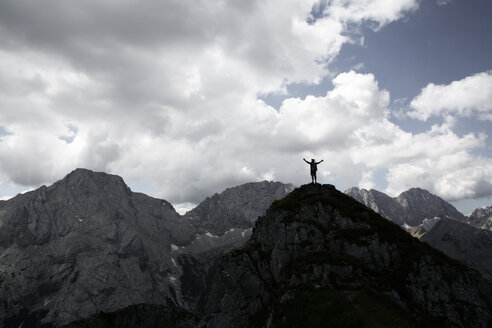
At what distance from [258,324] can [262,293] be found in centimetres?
587

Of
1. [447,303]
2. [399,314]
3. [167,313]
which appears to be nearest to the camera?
[399,314]

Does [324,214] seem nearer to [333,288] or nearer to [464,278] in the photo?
[333,288]

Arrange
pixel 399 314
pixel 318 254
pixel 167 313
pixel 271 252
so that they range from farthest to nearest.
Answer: pixel 167 313, pixel 271 252, pixel 318 254, pixel 399 314

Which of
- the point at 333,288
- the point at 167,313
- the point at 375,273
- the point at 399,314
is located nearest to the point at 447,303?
the point at 375,273

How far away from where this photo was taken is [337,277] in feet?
176

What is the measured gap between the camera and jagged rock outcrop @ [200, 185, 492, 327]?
159ft

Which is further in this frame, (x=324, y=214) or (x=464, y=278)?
(x=324, y=214)

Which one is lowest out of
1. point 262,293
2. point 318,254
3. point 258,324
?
point 258,324

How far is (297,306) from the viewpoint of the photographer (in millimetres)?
Result: 50250

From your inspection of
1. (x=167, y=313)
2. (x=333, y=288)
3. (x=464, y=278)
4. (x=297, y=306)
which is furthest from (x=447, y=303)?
(x=167, y=313)

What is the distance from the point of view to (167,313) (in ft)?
402

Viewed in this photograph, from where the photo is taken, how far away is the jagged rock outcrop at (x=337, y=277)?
48.4m

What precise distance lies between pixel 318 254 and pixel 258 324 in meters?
14.3

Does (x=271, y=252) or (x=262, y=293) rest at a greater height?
(x=271, y=252)
